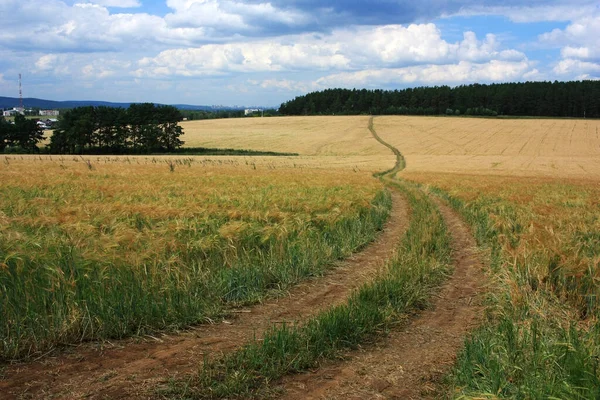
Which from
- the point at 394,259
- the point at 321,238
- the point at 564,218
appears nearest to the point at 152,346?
the point at 394,259

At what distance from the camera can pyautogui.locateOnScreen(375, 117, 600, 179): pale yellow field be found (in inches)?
1976

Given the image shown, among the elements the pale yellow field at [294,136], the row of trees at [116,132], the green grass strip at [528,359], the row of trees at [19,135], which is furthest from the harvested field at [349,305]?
the row of trees at [19,135]

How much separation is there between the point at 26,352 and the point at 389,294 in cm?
476

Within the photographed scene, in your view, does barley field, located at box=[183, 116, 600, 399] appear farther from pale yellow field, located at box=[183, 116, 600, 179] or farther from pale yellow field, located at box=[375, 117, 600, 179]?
pale yellow field, located at box=[183, 116, 600, 179]

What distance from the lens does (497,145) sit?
7394 centimetres

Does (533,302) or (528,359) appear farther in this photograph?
(533,302)

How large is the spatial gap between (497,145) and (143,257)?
7497cm

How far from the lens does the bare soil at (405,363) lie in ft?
15.0

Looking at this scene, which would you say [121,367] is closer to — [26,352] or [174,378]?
[174,378]

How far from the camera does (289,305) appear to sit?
7.10m

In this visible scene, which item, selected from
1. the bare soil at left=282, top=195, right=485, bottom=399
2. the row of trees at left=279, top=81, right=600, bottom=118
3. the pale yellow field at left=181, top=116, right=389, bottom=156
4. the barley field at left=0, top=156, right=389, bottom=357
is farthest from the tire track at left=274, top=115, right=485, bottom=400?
the row of trees at left=279, top=81, right=600, bottom=118

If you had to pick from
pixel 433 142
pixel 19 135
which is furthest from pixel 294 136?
pixel 19 135

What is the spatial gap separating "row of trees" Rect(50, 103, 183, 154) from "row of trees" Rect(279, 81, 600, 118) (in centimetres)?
7211

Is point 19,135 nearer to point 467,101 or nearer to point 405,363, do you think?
point 405,363
